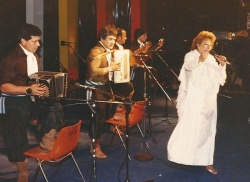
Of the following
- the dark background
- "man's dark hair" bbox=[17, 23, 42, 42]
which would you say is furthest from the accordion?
the dark background

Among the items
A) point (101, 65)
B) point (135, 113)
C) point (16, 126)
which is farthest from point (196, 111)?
point (16, 126)

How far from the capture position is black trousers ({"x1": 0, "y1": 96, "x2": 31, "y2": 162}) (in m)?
4.61

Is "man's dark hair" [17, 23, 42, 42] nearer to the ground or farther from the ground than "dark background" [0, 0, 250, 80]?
nearer to the ground

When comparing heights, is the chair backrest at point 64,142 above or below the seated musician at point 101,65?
below

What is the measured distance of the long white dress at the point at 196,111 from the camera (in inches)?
198

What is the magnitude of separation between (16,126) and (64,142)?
0.87 metres

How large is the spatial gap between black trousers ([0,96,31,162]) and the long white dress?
6.41ft

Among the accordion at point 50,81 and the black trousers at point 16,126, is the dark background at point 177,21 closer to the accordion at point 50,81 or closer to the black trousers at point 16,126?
the accordion at point 50,81

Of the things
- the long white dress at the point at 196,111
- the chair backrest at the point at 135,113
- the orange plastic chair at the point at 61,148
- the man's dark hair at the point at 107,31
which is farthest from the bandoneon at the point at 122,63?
the orange plastic chair at the point at 61,148

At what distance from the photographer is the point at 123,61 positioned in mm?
5590

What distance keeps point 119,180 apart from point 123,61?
1632 millimetres

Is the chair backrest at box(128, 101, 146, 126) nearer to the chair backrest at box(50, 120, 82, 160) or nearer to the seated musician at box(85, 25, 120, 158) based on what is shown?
the seated musician at box(85, 25, 120, 158)

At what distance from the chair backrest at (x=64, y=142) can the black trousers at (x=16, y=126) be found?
28.3 inches

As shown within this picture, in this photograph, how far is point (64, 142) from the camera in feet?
13.4
